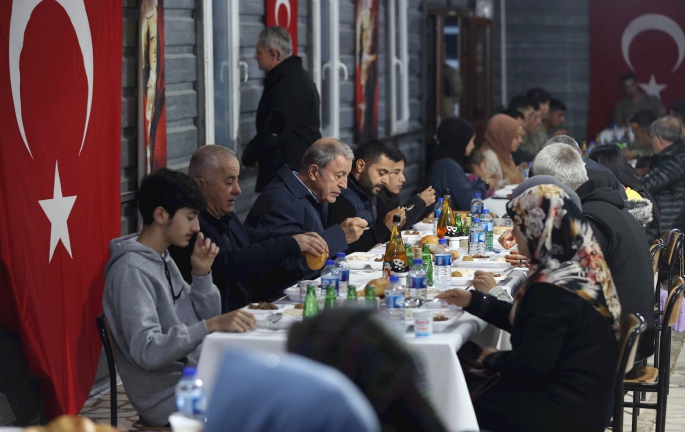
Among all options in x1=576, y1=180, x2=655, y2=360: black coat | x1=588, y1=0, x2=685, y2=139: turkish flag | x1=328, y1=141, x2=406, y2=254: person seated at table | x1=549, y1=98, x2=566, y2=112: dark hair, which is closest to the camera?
x1=576, y1=180, x2=655, y2=360: black coat

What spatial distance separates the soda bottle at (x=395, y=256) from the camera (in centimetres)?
468

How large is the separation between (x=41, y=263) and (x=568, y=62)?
45.4ft

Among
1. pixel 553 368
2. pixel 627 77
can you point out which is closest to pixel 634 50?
pixel 627 77

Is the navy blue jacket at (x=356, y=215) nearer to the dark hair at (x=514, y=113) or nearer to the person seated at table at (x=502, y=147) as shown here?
the person seated at table at (x=502, y=147)

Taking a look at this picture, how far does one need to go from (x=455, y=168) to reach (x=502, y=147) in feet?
5.92

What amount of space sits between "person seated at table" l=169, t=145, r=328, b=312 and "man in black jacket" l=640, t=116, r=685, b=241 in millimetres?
4195

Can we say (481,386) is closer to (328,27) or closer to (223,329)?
(223,329)

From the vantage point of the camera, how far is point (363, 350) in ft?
5.70

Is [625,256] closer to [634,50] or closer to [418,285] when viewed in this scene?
[418,285]

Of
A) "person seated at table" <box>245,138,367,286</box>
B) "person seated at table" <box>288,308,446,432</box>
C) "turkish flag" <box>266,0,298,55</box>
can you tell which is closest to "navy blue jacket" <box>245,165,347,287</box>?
"person seated at table" <box>245,138,367,286</box>

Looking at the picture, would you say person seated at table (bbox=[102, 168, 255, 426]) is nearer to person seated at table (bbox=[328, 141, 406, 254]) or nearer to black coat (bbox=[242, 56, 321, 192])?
person seated at table (bbox=[328, 141, 406, 254])

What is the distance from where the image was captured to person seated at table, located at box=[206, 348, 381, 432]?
1.40 metres

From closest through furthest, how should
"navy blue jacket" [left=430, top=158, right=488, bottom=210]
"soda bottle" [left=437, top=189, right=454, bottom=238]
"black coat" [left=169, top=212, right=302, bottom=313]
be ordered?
"black coat" [left=169, top=212, right=302, bottom=313] < "soda bottle" [left=437, top=189, right=454, bottom=238] < "navy blue jacket" [left=430, top=158, right=488, bottom=210]

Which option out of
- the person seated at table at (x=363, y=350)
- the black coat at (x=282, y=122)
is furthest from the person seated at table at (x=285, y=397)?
the black coat at (x=282, y=122)
